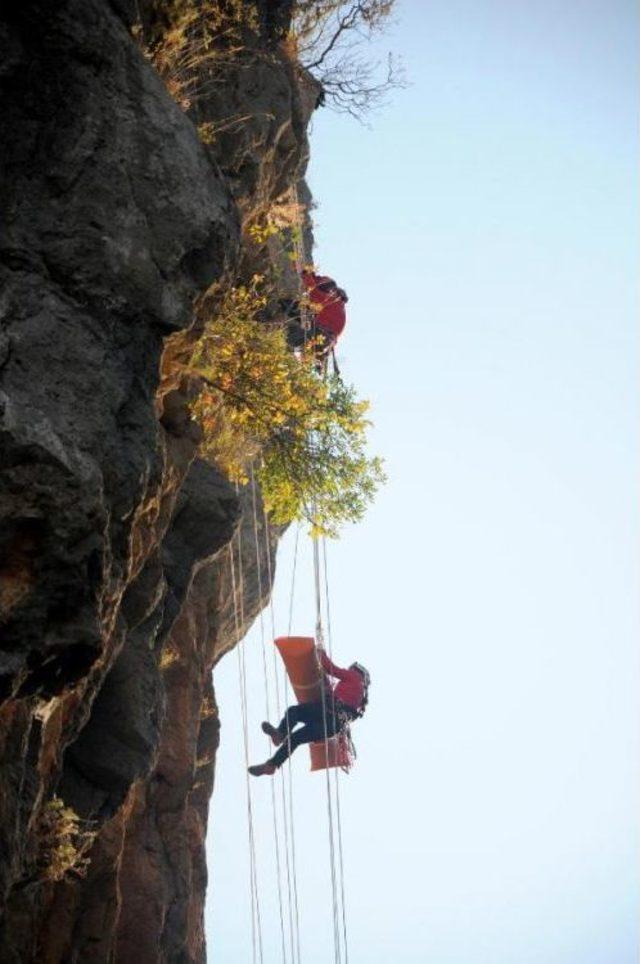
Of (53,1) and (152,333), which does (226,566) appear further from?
(53,1)

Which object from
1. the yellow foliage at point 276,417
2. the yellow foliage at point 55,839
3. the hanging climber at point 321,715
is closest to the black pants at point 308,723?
the hanging climber at point 321,715

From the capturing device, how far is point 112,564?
28.8 feet

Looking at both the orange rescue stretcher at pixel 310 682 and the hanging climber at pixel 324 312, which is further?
the orange rescue stretcher at pixel 310 682

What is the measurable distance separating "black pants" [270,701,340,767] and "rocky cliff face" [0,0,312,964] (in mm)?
6558

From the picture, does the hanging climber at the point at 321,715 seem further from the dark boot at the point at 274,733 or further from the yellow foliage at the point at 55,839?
the yellow foliage at the point at 55,839

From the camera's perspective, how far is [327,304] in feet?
58.7

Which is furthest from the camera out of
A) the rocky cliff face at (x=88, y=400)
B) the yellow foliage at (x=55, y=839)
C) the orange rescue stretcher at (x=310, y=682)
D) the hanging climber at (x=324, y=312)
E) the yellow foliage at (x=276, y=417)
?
the orange rescue stretcher at (x=310, y=682)

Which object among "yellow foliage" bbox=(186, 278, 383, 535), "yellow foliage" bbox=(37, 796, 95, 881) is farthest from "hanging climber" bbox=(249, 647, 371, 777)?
"yellow foliage" bbox=(37, 796, 95, 881)

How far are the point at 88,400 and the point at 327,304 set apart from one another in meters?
10.2

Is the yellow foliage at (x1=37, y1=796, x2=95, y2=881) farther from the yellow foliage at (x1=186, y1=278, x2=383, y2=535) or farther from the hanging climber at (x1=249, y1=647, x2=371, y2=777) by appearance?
the hanging climber at (x1=249, y1=647, x2=371, y2=777)

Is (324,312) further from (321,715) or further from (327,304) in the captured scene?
(321,715)

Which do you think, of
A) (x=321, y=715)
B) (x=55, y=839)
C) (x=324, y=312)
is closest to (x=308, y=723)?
(x=321, y=715)

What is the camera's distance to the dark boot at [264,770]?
18859mm

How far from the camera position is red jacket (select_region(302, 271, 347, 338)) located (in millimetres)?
17906
